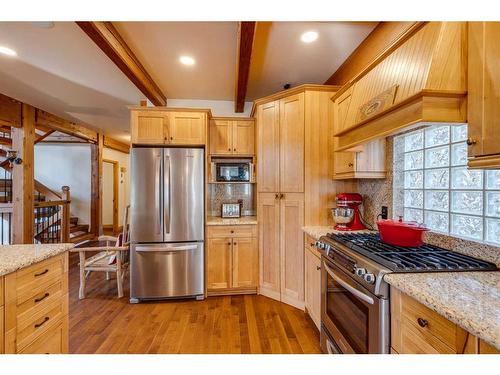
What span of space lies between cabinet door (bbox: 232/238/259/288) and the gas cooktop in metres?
1.33

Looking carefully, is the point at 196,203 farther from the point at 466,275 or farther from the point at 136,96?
the point at 466,275

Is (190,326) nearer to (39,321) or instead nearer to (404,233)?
(39,321)

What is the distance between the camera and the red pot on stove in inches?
58.9

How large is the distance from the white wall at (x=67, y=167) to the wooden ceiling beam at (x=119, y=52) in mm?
5177

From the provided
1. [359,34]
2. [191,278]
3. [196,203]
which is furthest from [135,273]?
[359,34]

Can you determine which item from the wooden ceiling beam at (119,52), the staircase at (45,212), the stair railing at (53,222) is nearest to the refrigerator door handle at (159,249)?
the wooden ceiling beam at (119,52)

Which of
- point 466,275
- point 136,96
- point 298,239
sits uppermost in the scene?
point 136,96

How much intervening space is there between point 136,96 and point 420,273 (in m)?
3.89

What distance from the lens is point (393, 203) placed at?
1980 mm

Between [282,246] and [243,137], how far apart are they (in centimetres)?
153

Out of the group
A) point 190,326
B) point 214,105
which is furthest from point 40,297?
point 214,105

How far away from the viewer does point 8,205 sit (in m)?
3.96

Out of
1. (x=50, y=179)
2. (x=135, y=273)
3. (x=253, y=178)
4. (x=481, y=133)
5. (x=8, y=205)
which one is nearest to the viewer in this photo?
(x=481, y=133)

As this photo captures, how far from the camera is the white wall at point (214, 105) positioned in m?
3.59
